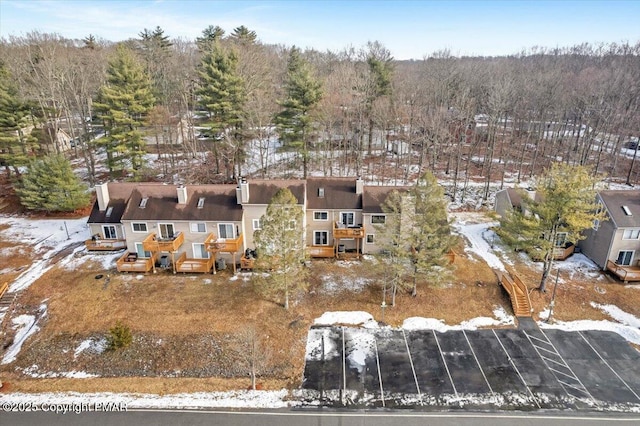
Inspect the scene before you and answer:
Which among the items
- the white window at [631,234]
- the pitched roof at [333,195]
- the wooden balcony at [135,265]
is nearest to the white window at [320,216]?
the pitched roof at [333,195]

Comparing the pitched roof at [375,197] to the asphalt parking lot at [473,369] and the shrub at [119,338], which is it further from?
the shrub at [119,338]

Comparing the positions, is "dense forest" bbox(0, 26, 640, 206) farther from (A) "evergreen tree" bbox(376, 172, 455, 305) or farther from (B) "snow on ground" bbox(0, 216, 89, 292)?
(A) "evergreen tree" bbox(376, 172, 455, 305)

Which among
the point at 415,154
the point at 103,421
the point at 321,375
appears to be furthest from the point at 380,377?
the point at 415,154

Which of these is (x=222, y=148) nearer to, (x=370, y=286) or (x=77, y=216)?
(x=77, y=216)

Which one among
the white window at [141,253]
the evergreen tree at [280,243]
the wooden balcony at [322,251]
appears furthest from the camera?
the wooden balcony at [322,251]

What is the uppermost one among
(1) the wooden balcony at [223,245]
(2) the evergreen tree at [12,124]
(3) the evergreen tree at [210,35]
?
(3) the evergreen tree at [210,35]

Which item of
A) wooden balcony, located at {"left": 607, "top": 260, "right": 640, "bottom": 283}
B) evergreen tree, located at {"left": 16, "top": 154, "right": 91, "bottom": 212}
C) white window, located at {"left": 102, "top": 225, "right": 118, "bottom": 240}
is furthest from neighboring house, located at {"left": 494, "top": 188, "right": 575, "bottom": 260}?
evergreen tree, located at {"left": 16, "top": 154, "right": 91, "bottom": 212}

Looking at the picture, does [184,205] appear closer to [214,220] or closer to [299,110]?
[214,220]
